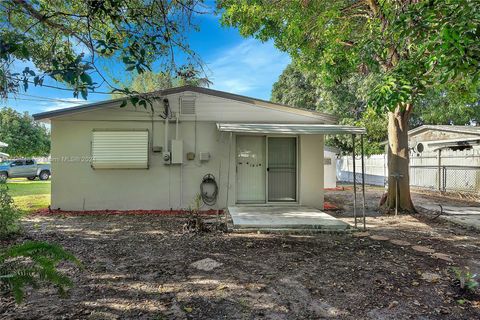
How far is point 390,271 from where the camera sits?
431 cm

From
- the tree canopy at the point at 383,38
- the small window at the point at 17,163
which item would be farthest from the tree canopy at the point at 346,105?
the small window at the point at 17,163

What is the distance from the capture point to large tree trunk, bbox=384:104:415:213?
889cm

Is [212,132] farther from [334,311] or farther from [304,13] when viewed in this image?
[334,311]

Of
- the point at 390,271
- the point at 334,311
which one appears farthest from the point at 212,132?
the point at 334,311

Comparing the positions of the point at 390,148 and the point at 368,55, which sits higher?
the point at 368,55

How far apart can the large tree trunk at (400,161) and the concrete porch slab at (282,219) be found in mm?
2668

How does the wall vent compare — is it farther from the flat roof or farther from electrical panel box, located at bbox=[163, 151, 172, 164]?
the flat roof

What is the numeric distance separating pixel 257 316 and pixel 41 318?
2.00 meters

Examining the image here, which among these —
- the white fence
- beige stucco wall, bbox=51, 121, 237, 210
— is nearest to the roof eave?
beige stucco wall, bbox=51, 121, 237, 210

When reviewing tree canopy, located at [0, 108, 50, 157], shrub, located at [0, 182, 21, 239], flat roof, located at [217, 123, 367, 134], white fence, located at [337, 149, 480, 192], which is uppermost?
tree canopy, located at [0, 108, 50, 157]

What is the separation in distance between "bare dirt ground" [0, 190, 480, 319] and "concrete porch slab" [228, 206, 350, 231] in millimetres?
321

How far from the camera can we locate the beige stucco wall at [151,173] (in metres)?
8.52

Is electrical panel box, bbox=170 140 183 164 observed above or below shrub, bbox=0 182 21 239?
above

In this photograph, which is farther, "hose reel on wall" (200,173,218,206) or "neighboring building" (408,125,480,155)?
"neighboring building" (408,125,480,155)
